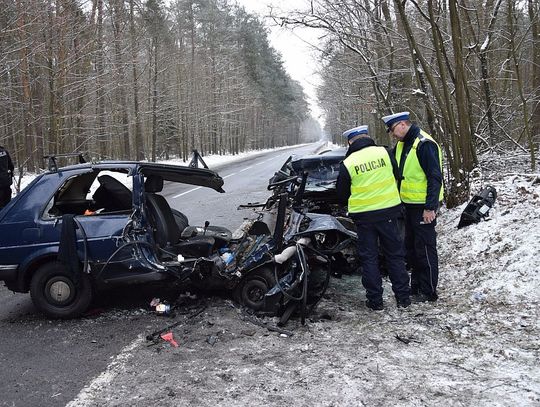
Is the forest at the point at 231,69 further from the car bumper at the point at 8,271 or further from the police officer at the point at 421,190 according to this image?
the car bumper at the point at 8,271

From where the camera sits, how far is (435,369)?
11.3 ft

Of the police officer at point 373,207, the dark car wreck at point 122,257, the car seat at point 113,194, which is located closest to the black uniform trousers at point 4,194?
the car seat at point 113,194

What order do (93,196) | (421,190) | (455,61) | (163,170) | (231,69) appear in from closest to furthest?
(421,190)
(163,170)
(93,196)
(455,61)
(231,69)

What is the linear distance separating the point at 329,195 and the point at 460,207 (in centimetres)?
235

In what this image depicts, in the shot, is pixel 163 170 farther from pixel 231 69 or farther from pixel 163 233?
pixel 231 69

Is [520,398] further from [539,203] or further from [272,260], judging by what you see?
[539,203]

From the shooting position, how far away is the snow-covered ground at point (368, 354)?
10.4 ft

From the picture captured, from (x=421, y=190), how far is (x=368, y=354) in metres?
2.02

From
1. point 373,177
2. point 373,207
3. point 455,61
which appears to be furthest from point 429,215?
point 455,61

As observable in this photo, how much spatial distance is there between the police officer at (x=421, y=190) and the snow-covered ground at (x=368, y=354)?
338 millimetres

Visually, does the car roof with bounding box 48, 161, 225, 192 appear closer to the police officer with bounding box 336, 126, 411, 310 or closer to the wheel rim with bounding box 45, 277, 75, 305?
the wheel rim with bounding box 45, 277, 75, 305

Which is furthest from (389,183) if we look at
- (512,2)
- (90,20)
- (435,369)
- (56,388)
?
(90,20)

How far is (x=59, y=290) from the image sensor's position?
15.7 ft

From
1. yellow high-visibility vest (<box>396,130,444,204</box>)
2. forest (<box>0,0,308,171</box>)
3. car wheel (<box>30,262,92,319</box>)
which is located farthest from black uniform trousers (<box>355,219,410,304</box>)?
forest (<box>0,0,308,171</box>)
